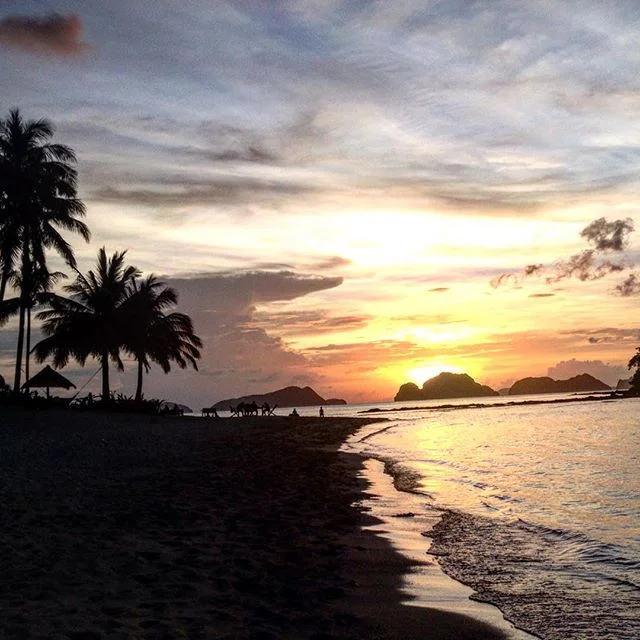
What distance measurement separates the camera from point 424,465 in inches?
925

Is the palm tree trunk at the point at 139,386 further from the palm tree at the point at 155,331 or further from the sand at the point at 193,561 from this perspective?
the sand at the point at 193,561

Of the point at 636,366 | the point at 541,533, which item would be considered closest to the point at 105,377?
the point at 541,533

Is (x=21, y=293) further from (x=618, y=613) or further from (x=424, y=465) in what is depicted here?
(x=618, y=613)

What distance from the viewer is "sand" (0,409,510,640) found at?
5.34 meters

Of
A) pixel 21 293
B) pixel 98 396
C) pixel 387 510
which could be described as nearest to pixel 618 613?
pixel 387 510

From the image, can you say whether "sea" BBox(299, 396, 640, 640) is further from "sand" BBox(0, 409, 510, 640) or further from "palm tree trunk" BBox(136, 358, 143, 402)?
"palm tree trunk" BBox(136, 358, 143, 402)

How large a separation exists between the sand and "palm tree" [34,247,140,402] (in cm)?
2809

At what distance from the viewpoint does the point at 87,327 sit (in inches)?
1695

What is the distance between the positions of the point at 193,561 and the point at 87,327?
38.5 meters

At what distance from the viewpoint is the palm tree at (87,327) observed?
4244 cm

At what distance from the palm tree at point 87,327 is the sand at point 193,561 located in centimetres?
2809

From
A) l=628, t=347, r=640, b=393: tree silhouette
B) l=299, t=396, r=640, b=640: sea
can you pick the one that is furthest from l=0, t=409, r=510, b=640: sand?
l=628, t=347, r=640, b=393: tree silhouette

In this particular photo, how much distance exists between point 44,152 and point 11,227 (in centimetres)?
473

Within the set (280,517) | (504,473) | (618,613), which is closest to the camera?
(618,613)
